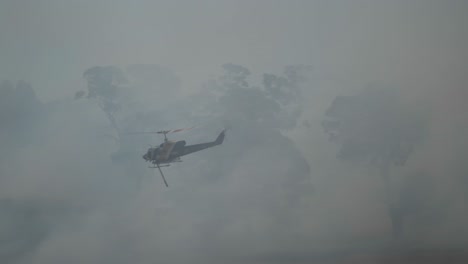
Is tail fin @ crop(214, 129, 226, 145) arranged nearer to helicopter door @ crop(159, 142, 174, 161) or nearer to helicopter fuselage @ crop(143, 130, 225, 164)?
helicopter fuselage @ crop(143, 130, 225, 164)

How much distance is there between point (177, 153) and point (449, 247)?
18.8 m

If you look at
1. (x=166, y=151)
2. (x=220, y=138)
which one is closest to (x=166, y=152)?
(x=166, y=151)

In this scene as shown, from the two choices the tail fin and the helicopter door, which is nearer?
the helicopter door

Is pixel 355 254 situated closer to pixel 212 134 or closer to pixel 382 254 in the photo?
pixel 382 254

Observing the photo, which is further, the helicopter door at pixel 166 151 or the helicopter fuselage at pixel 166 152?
the helicopter fuselage at pixel 166 152

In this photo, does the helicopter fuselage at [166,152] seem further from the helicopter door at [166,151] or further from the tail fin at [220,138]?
the tail fin at [220,138]

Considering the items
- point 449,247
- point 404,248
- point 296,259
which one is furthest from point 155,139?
point 449,247

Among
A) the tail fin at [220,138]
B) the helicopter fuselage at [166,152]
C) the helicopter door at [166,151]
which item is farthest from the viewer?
the tail fin at [220,138]

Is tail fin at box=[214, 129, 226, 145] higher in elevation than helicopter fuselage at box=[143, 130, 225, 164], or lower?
higher

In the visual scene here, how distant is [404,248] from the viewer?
3328cm

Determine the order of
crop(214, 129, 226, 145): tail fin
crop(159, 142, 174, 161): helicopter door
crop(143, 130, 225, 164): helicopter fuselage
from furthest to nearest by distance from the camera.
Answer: crop(214, 129, 226, 145): tail fin, crop(143, 130, 225, 164): helicopter fuselage, crop(159, 142, 174, 161): helicopter door

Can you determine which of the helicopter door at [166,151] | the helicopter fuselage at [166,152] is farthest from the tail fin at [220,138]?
the helicopter door at [166,151]

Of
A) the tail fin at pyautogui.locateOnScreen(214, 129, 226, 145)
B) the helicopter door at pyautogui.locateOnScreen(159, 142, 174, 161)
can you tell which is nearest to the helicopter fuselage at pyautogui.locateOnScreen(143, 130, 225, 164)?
the helicopter door at pyautogui.locateOnScreen(159, 142, 174, 161)

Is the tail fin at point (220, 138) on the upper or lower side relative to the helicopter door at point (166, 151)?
upper
